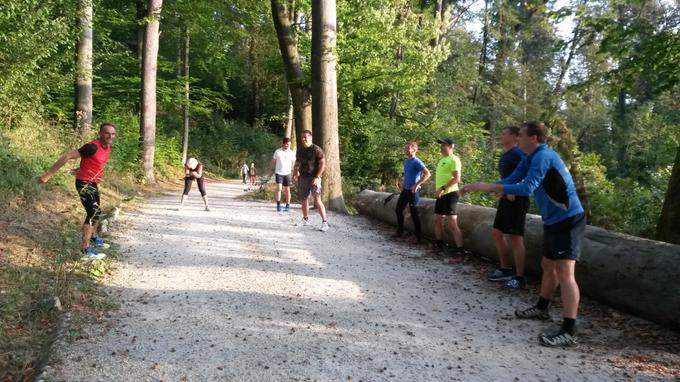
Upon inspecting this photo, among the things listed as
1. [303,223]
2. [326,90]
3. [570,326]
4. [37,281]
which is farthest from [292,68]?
[570,326]

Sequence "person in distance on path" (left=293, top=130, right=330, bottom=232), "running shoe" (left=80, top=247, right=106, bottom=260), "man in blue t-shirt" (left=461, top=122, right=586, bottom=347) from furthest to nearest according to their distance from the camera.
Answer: "person in distance on path" (left=293, top=130, right=330, bottom=232) → "running shoe" (left=80, top=247, right=106, bottom=260) → "man in blue t-shirt" (left=461, top=122, right=586, bottom=347)

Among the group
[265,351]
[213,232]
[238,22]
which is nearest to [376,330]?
[265,351]

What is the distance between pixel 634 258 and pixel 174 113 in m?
30.5

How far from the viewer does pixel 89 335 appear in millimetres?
3658

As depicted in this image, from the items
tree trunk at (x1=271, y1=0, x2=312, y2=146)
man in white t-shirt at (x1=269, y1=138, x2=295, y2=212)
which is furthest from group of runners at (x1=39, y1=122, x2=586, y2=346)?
tree trunk at (x1=271, y1=0, x2=312, y2=146)

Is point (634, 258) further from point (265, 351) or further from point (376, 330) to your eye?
point (265, 351)

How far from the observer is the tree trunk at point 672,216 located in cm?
606

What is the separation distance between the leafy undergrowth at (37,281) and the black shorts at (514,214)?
4.56 metres

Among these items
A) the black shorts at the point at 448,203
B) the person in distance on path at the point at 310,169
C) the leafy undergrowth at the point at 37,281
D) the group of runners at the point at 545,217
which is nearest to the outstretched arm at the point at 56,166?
the leafy undergrowth at the point at 37,281

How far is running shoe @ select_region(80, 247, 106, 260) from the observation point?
5.62m

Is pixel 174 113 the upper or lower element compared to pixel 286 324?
upper

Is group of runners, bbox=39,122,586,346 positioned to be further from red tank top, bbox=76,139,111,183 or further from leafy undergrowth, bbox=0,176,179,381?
leafy undergrowth, bbox=0,176,179,381

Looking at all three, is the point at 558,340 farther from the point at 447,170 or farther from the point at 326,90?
the point at 326,90

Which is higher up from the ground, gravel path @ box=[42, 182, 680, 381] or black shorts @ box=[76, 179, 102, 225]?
black shorts @ box=[76, 179, 102, 225]
